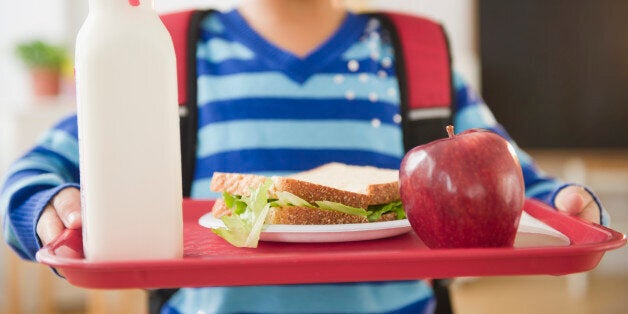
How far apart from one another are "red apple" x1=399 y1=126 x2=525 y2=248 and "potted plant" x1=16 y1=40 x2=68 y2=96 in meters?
2.66

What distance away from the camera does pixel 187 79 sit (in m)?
1.15

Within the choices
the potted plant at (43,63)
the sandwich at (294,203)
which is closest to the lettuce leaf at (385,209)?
the sandwich at (294,203)

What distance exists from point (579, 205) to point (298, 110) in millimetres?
493

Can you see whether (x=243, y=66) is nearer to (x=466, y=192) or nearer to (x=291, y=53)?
(x=291, y=53)

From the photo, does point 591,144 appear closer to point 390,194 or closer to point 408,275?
point 390,194

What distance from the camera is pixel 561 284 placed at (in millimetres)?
3385

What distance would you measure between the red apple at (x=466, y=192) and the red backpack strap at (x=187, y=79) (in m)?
0.51

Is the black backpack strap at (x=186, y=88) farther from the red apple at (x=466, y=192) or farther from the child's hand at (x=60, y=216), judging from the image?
the red apple at (x=466, y=192)

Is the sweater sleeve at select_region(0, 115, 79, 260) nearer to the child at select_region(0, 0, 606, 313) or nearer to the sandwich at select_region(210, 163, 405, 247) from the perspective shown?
the child at select_region(0, 0, 606, 313)

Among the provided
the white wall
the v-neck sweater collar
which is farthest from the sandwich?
the white wall

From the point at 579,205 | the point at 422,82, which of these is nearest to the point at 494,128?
the point at 422,82

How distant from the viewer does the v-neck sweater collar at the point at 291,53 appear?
119 cm

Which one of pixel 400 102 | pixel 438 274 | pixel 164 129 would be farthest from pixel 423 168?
pixel 400 102

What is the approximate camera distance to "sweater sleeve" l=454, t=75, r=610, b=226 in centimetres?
101
